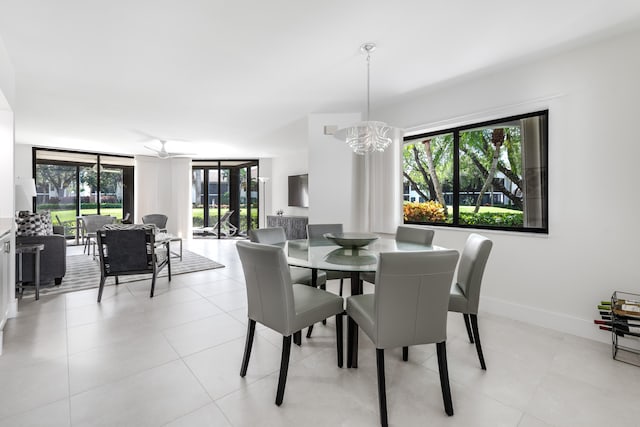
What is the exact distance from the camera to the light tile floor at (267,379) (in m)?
1.53

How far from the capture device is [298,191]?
737 cm

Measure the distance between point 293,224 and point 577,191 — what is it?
17.2 feet

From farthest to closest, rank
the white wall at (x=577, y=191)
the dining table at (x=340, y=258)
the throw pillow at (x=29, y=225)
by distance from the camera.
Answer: the throw pillow at (x=29, y=225) < the white wall at (x=577, y=191) < the dining table at (x=340, y=258)

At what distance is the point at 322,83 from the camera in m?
3.21

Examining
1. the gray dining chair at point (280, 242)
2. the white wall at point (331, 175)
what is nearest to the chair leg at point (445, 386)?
the gray dining chair at point (280, 242)

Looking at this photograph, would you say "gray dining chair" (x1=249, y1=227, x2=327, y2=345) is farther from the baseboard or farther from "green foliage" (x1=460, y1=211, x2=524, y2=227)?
"green foliage" (x1=460, y1=211, x2=524, y2=227)

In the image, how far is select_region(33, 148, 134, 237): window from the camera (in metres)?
7.07

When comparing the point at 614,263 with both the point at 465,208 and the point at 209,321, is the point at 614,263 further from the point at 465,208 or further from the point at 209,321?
the point at 209,321

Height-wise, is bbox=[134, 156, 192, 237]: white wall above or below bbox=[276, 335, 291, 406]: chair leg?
above

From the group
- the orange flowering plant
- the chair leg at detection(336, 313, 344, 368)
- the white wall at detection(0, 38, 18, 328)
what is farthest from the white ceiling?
the chair leg at detection(336, 313, 344, 368)

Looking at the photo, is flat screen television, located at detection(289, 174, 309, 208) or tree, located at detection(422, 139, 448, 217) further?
flat screen television, located at detection(289, 174, 309, 208)

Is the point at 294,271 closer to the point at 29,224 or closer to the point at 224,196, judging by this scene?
the point at 29,224

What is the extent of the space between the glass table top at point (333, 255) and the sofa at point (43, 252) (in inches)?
127

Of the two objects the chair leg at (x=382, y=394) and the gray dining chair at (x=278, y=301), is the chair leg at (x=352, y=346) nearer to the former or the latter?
the gray dining chair at (x=278, y=301)
